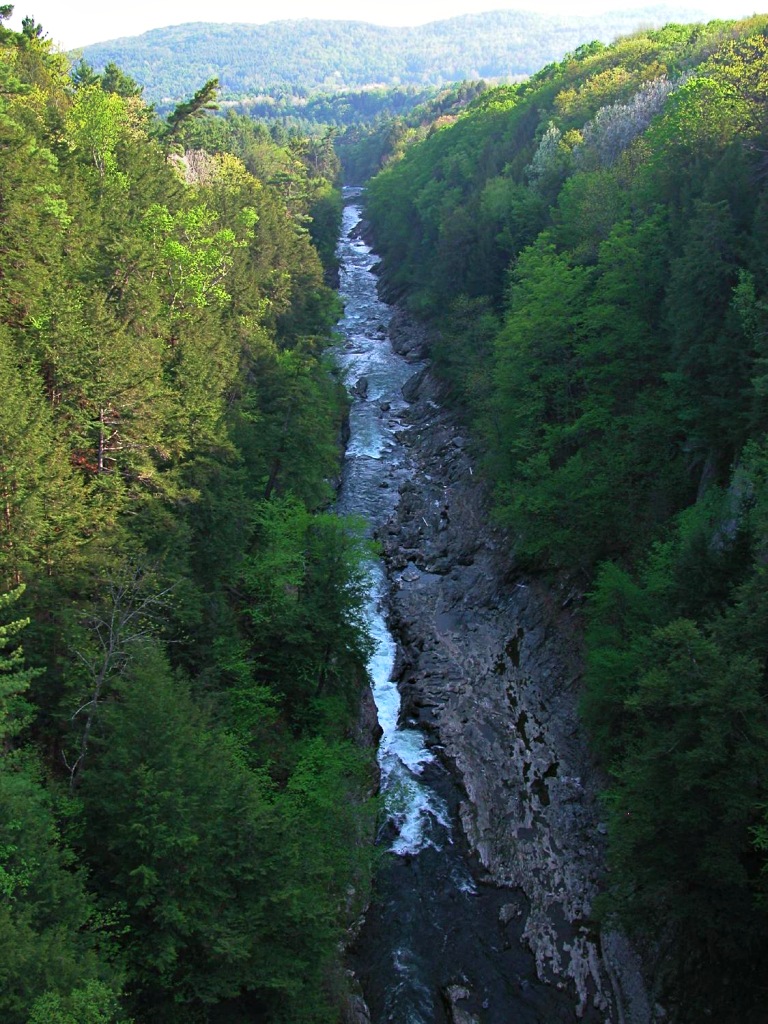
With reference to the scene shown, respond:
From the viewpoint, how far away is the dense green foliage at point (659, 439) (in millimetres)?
16391

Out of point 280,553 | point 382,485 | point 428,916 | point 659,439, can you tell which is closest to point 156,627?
point 280,553

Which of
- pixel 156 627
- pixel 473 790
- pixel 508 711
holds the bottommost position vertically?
pixel 508 711

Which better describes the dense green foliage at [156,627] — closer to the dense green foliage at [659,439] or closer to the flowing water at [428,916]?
the flowing water at [428,916]

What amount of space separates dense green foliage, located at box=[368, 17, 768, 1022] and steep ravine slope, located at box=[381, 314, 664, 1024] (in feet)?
4.71

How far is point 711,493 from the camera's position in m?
24.4

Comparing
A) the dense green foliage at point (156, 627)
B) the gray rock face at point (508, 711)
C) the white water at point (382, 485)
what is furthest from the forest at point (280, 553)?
the white water at point (382, 485)

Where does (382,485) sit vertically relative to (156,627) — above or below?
below

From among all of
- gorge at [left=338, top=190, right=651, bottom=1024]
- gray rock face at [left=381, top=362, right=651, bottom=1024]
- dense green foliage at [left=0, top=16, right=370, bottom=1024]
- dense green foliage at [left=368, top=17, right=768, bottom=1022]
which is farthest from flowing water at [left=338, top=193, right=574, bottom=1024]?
dense green foliage at [left=368, top=17, right=768, bottom=1022]

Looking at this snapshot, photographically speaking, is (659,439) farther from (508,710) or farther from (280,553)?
(280,553)

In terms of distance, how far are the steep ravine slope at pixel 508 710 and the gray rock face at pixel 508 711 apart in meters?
0.05

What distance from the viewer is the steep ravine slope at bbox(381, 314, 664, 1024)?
19.7 m

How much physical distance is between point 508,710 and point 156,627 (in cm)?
1452

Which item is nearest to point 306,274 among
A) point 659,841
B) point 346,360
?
point 346,360

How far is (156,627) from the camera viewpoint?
19.2 meters
